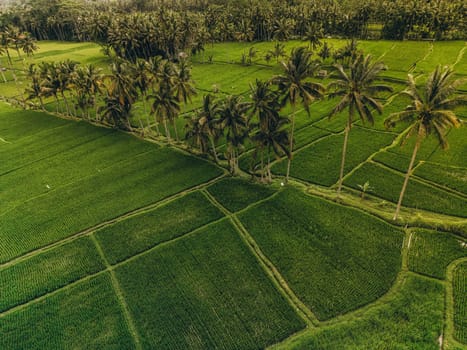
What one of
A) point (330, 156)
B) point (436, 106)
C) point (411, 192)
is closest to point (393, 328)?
point (436, 106)

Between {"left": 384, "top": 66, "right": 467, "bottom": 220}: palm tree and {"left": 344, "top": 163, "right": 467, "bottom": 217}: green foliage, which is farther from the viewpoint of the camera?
{"left": 344, "top": 163, "right": 467, "bottom": 217}: green foliage

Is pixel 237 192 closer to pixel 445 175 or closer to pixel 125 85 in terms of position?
pixel 445 175

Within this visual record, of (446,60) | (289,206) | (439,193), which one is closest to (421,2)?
(446,60)

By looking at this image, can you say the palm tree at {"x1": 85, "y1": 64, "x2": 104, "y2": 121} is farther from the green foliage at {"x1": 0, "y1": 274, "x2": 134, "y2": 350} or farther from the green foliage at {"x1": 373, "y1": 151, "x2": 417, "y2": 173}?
the green foliage at {"x1": 373, "y1": 151, "x2": 417, "y2": 173}

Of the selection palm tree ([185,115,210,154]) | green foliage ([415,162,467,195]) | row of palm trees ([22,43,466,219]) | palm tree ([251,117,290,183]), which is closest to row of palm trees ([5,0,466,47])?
row of palm trees ([22,43,466,219])

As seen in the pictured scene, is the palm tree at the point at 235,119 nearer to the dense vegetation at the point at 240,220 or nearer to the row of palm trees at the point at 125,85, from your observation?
the dense vegetation at the point at 240,220

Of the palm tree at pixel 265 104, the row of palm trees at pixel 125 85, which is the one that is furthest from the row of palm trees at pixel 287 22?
the palm tree at pixel 265 104
